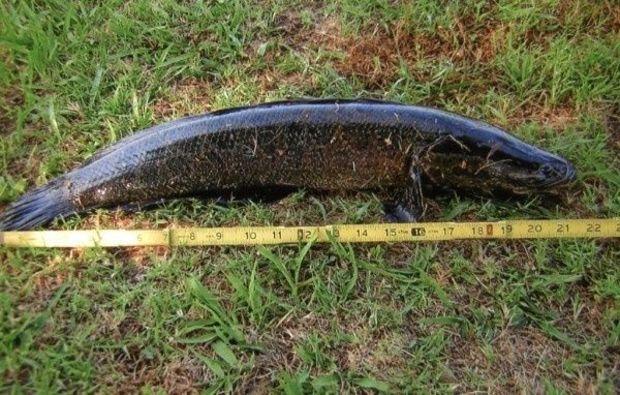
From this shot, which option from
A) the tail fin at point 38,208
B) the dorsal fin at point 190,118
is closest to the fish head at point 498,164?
the dorsal fin at point 190,118

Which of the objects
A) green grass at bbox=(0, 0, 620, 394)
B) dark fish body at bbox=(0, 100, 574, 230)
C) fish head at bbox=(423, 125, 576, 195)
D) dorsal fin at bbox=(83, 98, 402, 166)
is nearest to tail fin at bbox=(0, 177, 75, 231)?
dark fish body at bbox=(0, 100, 574, 230)

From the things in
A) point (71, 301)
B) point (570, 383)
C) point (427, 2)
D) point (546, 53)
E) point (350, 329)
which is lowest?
point (570, 383)

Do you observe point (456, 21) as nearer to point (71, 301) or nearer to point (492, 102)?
point (492, 102)

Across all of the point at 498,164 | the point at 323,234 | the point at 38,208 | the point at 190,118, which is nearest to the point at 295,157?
the point at 323,234

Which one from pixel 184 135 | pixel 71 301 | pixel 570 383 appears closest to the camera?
pixel 570 383

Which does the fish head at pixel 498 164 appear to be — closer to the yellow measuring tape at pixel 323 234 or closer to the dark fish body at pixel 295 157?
the dark fish body at pixel 295 157

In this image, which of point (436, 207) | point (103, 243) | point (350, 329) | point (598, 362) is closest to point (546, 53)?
point (436, 207)

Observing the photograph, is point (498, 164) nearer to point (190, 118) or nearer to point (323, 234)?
point (323, 234)
